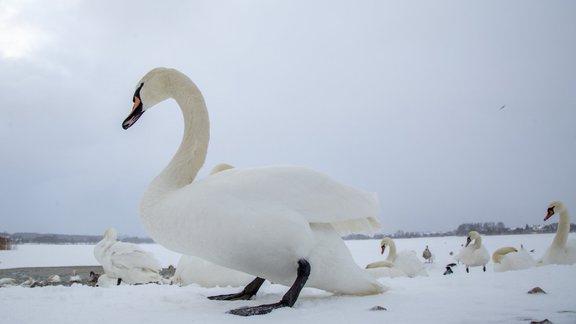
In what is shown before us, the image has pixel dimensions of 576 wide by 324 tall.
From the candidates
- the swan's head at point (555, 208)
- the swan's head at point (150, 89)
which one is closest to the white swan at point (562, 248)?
the swan's head at point (555, 208)

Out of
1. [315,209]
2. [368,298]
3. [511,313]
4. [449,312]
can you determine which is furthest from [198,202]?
[511,313]

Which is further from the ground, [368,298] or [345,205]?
[345,205]

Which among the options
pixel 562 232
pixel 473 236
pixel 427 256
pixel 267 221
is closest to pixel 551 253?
pixel 562 232

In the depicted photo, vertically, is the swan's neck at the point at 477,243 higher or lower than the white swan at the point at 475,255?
higher

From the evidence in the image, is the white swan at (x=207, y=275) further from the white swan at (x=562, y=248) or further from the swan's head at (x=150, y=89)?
the white swan at (x=562, y=248)

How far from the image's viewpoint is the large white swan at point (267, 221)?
120 inches

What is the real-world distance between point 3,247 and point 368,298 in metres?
36.9

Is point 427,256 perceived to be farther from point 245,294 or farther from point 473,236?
point 245,294

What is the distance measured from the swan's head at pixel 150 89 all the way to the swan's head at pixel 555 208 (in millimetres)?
10554

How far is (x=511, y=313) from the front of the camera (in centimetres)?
270

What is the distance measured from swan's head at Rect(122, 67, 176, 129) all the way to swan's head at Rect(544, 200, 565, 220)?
34.6 ft

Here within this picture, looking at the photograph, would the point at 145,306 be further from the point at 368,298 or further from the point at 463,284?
the point at 463,284

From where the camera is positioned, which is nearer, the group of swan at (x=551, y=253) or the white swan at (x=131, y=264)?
the group of swan at (x=551, y=253)

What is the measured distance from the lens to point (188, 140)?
4.00 metres
